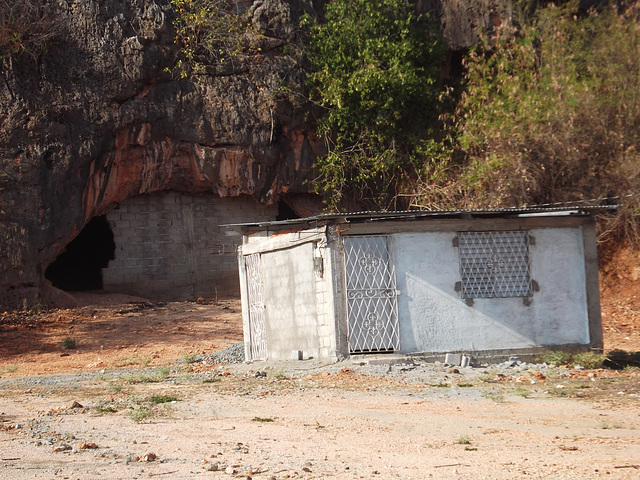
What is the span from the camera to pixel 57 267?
2322cm

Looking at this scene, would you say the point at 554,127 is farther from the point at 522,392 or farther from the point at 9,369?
the point at 9,369

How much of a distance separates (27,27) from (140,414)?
42.6ft

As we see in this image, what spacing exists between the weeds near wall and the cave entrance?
583cm

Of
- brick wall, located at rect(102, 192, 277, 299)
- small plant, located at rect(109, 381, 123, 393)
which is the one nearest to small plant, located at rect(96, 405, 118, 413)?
small plant, located at rect(109, 381, 123, 393)

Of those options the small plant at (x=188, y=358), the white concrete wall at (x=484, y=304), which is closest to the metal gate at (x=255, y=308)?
the small plant at (x=188, y=358)

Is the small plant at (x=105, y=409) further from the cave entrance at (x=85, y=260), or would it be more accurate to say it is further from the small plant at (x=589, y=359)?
the cave entrance at (x=85, y=260)

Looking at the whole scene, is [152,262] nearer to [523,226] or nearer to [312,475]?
[523,226]

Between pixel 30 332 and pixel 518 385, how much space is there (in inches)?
418

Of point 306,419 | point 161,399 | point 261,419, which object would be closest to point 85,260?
point 161,399

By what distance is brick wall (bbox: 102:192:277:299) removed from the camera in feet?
65.0

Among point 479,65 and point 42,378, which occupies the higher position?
point 479,65

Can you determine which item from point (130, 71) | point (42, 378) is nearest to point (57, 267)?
point (130, 71)

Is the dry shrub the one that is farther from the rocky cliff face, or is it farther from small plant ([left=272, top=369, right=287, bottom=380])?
small plant ([left=272, top=369, right=287, bottom=380])

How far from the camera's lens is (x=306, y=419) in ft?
25.7
